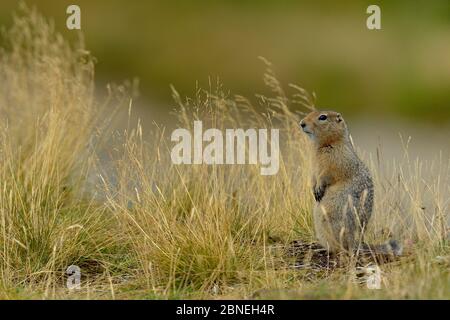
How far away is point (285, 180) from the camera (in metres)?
10.5

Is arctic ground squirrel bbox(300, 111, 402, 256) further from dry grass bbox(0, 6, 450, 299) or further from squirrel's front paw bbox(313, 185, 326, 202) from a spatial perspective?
dry grass bbox(0, 6, 450, 299)

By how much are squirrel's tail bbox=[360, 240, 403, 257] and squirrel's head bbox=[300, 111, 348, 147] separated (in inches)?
43.8

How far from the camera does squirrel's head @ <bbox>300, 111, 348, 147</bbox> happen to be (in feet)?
31.6

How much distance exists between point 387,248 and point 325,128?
1.38 meters

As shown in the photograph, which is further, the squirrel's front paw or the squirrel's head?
the squirrel's head

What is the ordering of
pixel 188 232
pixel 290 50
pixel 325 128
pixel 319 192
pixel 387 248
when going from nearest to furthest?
1. pixel 188 232
2. pixel 387 248
3. pixel 319 192
4. pixel 325 128
5. pixel 290 50

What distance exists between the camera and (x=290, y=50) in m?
26.2

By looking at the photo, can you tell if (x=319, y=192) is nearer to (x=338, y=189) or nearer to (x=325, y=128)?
(x=338, y=189)

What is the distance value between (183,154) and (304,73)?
14456 mm

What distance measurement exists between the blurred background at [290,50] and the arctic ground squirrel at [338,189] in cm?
1067

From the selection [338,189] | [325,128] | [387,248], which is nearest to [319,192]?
[338,189]

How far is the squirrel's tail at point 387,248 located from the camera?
8.83m

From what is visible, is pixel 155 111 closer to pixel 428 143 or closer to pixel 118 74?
pixel 118 74

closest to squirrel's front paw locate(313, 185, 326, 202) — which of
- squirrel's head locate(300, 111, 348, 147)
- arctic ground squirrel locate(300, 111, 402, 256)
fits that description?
arctic ground squirrel locate(300, 111, 402, 256)
